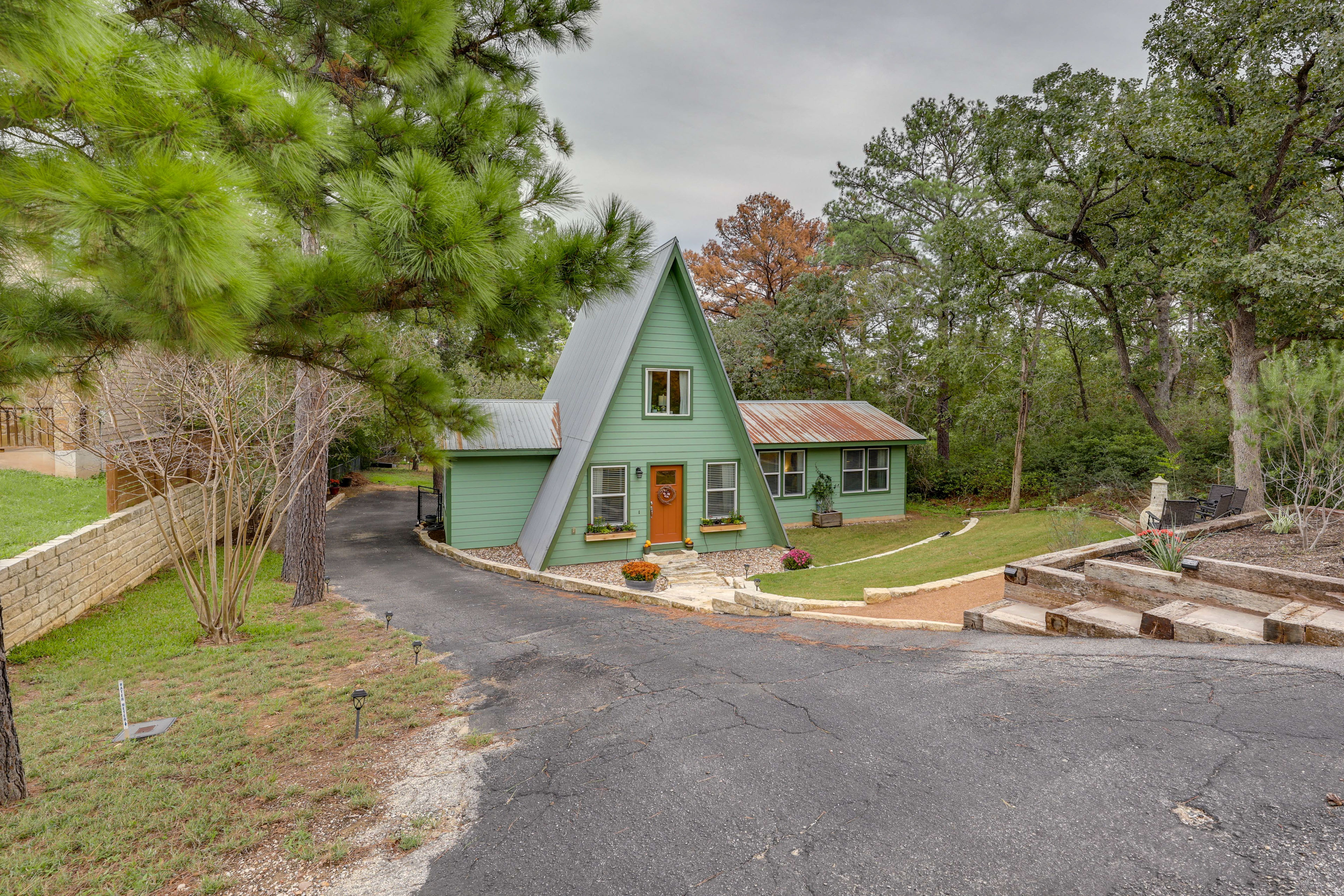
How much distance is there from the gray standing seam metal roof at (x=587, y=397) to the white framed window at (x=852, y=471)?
845cm

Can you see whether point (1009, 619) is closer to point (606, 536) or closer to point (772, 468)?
point (606, 536)

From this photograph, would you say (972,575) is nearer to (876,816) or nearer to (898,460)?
(876,816)

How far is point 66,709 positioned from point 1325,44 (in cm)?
1937

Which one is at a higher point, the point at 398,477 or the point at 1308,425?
the point at 1308,425

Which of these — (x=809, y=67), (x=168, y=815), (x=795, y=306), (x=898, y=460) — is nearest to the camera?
(x=168, y=815)

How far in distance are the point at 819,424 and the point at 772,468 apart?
87.3 inches

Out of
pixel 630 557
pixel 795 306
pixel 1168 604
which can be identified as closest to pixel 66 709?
pixel 630 557

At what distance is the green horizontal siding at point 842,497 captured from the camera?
56.1 ft

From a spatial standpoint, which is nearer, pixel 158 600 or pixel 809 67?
pixel 158 600

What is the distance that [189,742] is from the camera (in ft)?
13.6

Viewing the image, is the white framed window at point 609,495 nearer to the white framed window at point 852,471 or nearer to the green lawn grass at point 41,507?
the green lawn grass at point 41,507

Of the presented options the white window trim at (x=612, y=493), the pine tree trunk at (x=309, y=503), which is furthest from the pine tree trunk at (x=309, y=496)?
the white window trim at (x=612, y=493)

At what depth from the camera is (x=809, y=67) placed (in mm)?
16062

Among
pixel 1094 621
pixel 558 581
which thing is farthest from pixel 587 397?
pixel 1094 621
